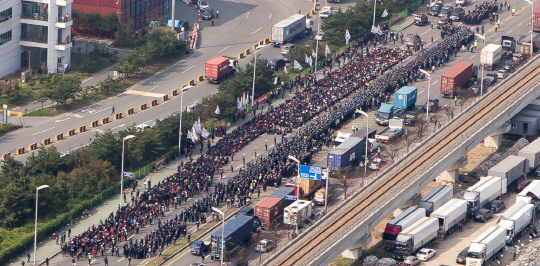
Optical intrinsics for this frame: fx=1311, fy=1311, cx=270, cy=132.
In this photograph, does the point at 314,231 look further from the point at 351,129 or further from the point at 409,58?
the point at 409,58

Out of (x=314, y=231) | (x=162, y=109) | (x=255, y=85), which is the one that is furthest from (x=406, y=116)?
(x=314, y=231)

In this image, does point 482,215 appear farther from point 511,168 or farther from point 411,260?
point 411,260

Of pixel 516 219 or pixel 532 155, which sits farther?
pixel 532 155

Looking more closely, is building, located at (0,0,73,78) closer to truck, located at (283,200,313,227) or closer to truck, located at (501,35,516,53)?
truck, located at (283,200,313,227)

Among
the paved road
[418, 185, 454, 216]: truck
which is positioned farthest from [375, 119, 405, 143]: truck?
the paved road

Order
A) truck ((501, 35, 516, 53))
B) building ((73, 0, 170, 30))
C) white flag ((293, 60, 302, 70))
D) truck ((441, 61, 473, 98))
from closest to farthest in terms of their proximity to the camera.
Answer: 1. truck ((441, 61, 473, 98))
2. white flag ((293, 60, 302, 70))
3. building ((73, 0, 170, 30))
4. truck ((501, 35, 516, 53))

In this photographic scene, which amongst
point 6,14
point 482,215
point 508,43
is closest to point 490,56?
point 508,43
